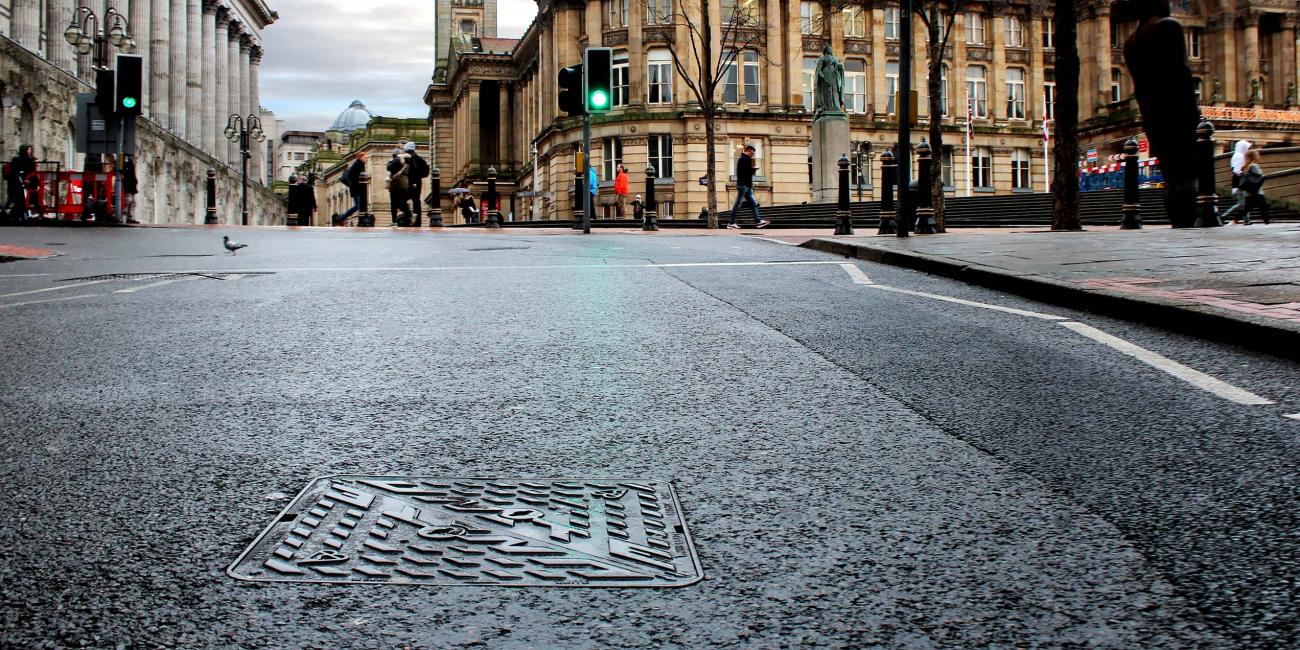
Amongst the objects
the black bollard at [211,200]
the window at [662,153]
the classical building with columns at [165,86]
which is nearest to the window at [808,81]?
the window at [662,153]

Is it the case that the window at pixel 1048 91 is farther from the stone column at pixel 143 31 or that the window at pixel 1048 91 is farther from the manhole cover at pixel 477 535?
the manhole cover at pixel 477 535

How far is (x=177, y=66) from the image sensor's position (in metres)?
60.5

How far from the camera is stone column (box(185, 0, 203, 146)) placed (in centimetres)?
6431

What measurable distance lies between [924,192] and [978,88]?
152 ft

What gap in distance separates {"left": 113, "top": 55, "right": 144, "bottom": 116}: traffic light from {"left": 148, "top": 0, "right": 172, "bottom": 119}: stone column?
116 ft

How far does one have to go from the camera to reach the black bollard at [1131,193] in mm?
20125

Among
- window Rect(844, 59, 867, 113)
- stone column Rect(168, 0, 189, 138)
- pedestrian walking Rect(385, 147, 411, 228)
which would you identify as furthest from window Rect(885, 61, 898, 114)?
stone column Rect(168, 0, 189, 138)

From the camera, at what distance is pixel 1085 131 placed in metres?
62.8

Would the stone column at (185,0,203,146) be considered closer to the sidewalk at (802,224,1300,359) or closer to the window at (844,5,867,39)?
the window at (844,5,867,39)

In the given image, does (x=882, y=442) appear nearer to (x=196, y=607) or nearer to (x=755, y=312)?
(x=196, y=607)

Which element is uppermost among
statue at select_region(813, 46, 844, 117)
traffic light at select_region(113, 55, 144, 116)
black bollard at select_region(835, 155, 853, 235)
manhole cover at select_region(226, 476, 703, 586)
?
statue at select_region(813, 46, 844, 117)

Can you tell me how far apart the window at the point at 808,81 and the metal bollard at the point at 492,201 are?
95.0ft

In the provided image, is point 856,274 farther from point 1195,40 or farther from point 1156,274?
point 1195,40

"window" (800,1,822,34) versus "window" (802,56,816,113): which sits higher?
"window" (800,1,822,34)
